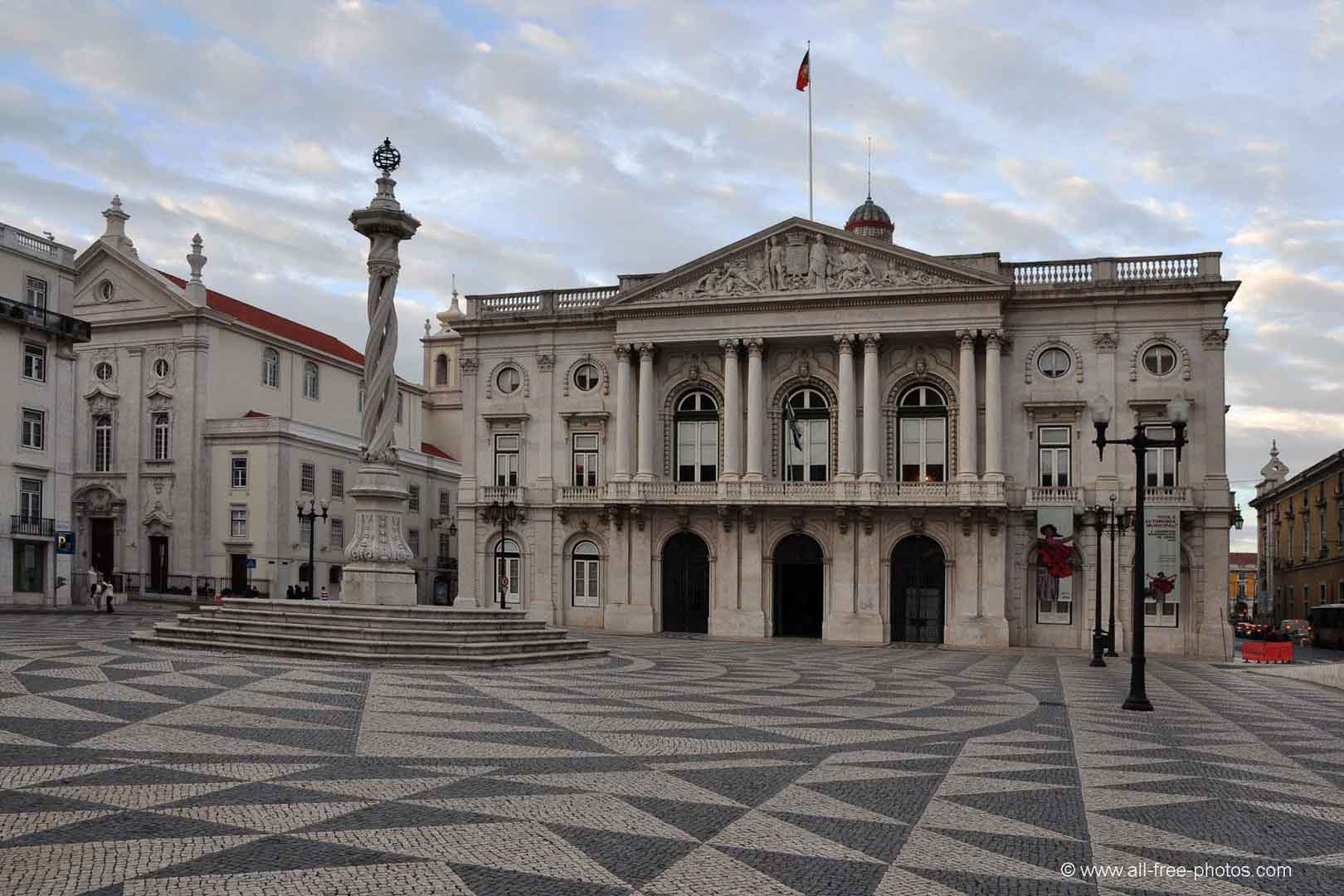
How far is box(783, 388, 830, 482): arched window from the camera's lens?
5053cm

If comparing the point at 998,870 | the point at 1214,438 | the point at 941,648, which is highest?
the point at 1214,438

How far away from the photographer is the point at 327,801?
36.6 ft

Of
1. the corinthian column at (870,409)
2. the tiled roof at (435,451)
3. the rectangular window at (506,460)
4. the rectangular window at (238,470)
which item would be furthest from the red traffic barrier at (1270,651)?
the tiled roof at (435,451)

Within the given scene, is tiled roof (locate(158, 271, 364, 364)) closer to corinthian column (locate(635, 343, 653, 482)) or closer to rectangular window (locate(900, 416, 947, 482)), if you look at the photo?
corinthian column (locate(635, 343, 653, 482))

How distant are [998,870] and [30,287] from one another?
54.8 metres

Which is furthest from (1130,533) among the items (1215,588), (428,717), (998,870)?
(998,870)

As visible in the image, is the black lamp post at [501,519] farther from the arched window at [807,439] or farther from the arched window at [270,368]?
the arched window at [270,368]

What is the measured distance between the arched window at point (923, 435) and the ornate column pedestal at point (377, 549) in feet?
82.0

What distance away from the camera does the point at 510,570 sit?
53.9m

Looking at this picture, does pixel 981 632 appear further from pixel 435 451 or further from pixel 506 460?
pixel 435 451

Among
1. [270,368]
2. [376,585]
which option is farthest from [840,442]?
[270,368]

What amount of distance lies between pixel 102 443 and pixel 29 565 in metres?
12.9

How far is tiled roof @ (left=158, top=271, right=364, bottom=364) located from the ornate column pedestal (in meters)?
39.3

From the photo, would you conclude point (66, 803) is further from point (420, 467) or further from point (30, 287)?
point (420, 467)
